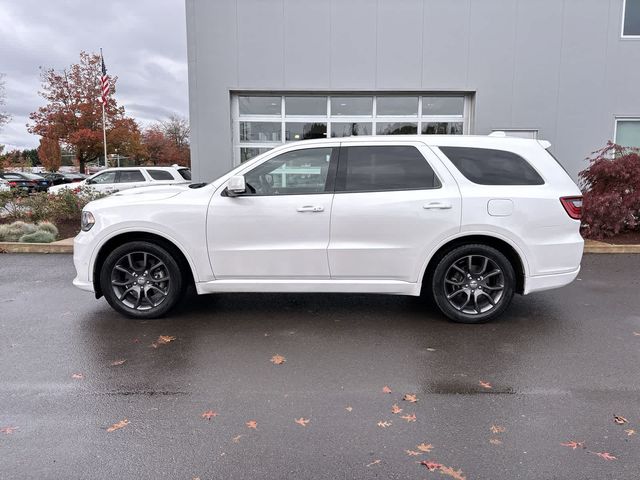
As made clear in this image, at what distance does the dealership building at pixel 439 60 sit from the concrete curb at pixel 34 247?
4.20 m

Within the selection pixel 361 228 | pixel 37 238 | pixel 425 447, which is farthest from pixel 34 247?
pixel 425 447

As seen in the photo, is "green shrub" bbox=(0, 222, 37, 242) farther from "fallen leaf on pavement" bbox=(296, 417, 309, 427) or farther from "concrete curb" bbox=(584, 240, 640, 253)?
"concrete curb" bbox=(584, 240, 640, 253)

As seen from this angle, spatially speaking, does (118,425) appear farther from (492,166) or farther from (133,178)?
(133,178)

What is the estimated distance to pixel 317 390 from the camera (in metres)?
3.62

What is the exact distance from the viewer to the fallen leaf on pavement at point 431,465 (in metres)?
2.69

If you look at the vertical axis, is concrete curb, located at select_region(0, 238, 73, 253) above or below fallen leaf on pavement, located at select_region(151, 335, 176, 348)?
above

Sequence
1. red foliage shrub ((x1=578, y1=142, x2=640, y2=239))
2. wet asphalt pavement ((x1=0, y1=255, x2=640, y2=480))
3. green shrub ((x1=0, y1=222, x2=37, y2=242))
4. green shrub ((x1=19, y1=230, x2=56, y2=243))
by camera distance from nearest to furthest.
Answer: wet asphalt pavement ((x1=0, y1=255, x2=640, y2=480)), red foliage shrub ((x1=578, y1=142, x2=640, y2=239)), green shrub ((x1=19, y1=230, x2=56, y2=243)), green shrub ((x1=0, y1=222, x2=37, y2=242))

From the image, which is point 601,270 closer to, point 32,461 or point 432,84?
point 432,84

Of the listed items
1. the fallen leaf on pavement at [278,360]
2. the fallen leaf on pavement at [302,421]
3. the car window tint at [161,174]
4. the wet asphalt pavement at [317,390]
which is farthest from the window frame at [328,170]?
the car window tint at [161,174]

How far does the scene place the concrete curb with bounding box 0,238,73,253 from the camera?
9016 millimetres

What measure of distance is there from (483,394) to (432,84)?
1022 centimetres

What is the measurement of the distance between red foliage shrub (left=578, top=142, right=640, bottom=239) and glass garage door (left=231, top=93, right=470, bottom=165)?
13.3 feet

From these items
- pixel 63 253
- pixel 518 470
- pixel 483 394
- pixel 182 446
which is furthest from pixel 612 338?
pixel 63 253

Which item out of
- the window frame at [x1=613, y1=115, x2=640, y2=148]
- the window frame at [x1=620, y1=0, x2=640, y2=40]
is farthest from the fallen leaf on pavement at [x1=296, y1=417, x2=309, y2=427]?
the window frame at [x1=620, y1=0, x2=640, y2=40]
